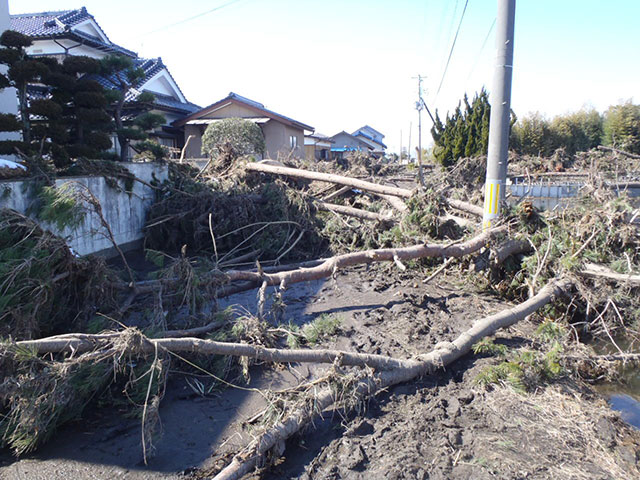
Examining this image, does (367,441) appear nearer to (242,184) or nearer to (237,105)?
(242,184)

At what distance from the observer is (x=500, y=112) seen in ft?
19.5

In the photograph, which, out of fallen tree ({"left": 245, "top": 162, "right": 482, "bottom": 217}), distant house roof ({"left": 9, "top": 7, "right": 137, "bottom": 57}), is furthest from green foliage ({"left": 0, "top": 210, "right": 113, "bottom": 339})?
distant house roof ({"left": 9, "top": 7, "right": 137, "bottom": 57})

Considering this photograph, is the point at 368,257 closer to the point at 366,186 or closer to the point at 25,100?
the point at 366,186

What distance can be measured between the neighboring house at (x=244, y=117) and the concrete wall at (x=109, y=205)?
34.2ft

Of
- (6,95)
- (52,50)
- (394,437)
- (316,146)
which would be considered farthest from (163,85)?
(394,437)

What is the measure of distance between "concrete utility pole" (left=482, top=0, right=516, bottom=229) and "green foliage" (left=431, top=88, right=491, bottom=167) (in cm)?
864

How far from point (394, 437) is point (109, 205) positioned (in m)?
6.21

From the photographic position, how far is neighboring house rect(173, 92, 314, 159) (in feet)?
62.0

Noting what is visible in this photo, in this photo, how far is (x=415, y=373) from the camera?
3754 mm

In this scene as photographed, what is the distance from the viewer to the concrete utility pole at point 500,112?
580 cm

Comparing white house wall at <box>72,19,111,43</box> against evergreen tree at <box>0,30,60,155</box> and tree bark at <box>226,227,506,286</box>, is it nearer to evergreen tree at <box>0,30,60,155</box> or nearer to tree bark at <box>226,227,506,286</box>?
evergreen tree at <box>0,30,60,155</box>

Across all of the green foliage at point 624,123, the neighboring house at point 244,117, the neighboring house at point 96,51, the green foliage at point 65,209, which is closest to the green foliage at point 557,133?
the green foliage at point 624,123

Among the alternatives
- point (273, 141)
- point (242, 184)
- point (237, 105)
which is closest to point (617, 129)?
point (273, 141)

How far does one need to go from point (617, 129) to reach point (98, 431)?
78.7 ft
